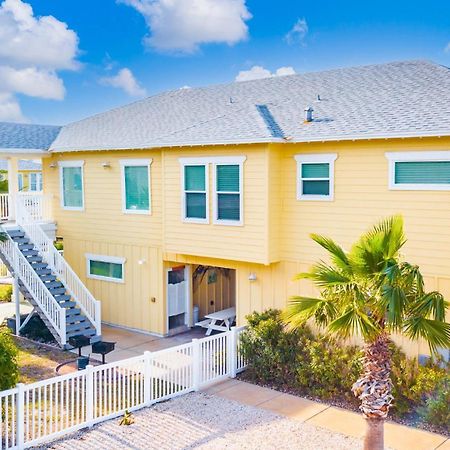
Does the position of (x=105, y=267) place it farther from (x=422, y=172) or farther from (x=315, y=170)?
(x=422, y=172)

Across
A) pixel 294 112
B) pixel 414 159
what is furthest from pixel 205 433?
pixel 294 112

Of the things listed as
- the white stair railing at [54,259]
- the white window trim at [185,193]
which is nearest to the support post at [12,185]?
the white stair railing at [54,259]

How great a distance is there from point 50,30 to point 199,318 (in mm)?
17230

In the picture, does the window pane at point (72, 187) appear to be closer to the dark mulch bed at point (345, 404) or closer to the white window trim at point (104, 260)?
the white window trim at point (104, 260)

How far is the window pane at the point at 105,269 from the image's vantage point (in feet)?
58.7

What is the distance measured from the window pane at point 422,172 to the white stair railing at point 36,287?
374 inches

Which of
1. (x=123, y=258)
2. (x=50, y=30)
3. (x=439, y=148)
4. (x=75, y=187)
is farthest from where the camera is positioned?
(x=50, y=30)

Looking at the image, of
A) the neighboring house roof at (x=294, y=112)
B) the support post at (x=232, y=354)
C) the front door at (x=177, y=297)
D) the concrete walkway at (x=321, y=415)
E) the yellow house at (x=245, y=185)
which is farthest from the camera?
the front door at (x=177, y=297)

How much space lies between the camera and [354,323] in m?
7.77

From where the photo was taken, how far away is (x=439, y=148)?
11.4m

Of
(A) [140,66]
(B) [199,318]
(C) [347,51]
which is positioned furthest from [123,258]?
(A) [140,66]

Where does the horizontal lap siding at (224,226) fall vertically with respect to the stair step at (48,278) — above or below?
above

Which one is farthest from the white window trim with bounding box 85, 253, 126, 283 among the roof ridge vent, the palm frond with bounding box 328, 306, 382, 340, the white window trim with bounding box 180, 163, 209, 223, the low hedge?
the palm frond with bounding box 328, 306, 382, 340

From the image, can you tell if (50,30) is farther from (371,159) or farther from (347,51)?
(371,159)
